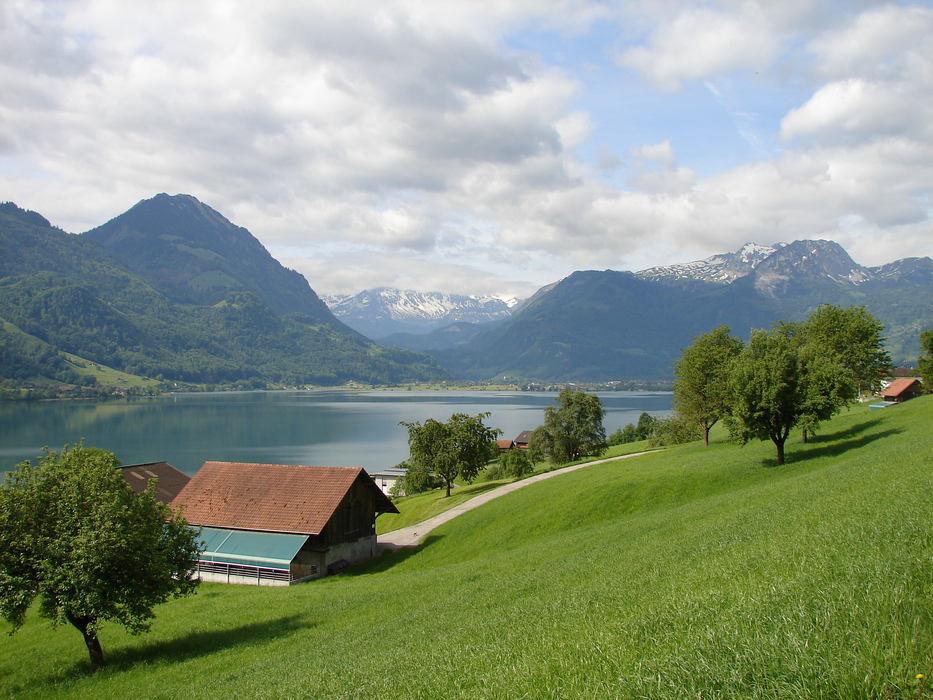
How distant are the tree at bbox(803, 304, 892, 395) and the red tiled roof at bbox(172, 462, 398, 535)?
47.1 m

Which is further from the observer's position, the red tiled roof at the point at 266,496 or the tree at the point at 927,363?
the tree at the point at 927,363

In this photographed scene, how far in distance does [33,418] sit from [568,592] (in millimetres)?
211057

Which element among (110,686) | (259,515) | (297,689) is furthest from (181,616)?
(297,689)

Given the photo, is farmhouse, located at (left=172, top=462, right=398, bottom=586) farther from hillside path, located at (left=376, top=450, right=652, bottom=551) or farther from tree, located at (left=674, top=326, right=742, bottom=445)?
tree, located at (left=674, top=326, right=742, bottom=445)

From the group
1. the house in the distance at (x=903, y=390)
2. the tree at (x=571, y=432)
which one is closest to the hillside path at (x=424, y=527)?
the tree at (x=571, y=432)

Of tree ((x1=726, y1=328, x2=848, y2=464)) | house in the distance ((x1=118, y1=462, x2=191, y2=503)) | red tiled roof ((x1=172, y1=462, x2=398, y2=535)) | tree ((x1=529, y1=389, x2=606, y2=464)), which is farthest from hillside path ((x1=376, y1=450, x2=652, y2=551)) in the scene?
tree ((x1=529, y1=389, x2=606, y2=464))

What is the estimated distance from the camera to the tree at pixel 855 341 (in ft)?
184

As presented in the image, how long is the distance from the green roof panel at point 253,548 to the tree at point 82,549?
1429 centimetres

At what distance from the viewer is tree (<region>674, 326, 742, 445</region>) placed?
178ft

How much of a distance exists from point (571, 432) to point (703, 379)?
83.2ft

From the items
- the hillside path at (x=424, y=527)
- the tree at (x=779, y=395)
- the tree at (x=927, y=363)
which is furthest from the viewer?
the tree at (x=927, y=363)

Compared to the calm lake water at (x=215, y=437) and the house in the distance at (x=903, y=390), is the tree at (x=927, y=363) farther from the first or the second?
the calm lake water at (x=215, y=437)

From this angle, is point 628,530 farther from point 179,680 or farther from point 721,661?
point 721,661

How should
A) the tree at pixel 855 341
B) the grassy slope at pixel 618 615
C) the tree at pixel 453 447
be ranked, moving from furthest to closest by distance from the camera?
the tree at pixel 453 447 < the tree at pixel 855 341 < the grassy slope at pixel 618 615
